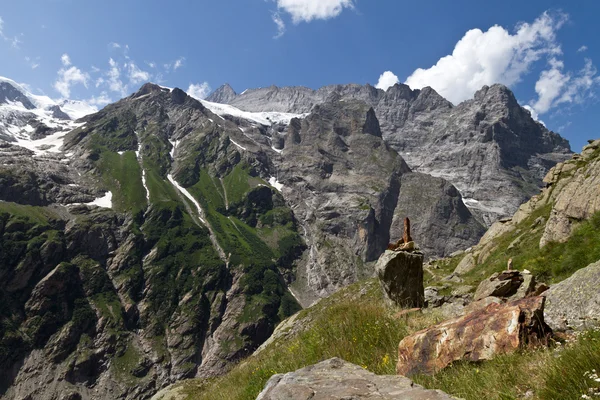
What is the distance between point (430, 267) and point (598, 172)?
129ft

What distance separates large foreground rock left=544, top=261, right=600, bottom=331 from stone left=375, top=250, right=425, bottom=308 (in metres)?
7.65

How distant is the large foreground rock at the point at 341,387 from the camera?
5.03 metres

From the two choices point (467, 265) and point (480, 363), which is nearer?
point (480, 363)

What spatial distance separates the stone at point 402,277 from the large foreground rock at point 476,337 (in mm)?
10253

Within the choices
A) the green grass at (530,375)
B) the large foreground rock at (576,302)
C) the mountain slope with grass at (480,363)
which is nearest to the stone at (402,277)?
the mountain slope with grass at (480,363)

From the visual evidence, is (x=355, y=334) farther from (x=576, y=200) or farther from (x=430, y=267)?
(x=430, y=267)

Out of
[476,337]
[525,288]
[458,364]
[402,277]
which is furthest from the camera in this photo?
[402,277]

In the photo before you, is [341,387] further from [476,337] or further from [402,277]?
[402,277]

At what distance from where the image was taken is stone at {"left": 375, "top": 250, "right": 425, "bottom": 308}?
17781 mm

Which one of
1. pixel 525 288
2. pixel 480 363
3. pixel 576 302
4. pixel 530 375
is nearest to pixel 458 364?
pixel 480 363

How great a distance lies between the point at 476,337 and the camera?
6.75 metres

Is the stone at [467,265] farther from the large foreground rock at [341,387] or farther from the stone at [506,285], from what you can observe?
the large foreground rock at [341,387]

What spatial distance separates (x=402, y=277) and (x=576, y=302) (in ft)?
31.1

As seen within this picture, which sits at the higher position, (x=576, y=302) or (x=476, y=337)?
(x=576, y=302)
